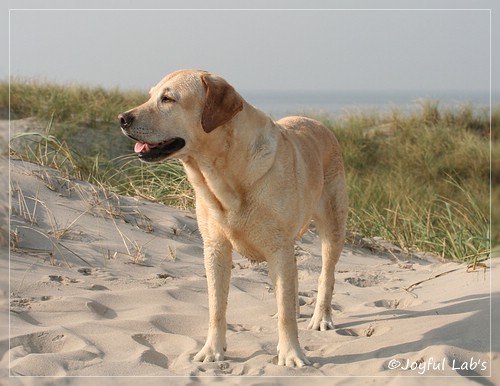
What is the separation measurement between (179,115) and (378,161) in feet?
35.2

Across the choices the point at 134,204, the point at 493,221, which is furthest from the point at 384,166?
the point at 134,204

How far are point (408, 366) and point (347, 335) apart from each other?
966mm

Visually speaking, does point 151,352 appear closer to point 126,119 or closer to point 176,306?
point 176,306

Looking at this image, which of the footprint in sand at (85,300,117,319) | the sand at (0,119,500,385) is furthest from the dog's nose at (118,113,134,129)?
the footprint in sand at (85,300,117,319)

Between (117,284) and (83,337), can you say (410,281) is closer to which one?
(117,284)

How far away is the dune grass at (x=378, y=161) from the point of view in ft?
28.8

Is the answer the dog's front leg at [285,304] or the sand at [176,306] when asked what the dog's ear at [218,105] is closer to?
the dog's front leg at [285,304]

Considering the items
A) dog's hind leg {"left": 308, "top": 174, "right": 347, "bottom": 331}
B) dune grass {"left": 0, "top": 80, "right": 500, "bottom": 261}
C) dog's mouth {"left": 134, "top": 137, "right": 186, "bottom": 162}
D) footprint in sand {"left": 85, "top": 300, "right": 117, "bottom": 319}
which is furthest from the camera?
dune grass {"left": 0, "top": 80, "right": 500, "bottom": 261}

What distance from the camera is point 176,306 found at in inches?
218

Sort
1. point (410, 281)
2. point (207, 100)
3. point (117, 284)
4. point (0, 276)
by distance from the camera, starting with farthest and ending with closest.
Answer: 1. point (410, 281)
2. point (117, 284)
3. point (0, 276)
4. point (207, 100)

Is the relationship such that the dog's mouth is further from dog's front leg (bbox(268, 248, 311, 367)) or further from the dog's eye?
dog's front leg (bbox(268, 248, 311, 367))

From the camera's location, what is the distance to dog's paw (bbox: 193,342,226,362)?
4.54 m

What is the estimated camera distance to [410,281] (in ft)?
22.4

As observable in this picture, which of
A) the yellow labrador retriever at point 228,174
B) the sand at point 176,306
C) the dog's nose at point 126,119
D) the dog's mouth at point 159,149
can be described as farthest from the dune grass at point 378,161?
the dog's nose at point 126,119
